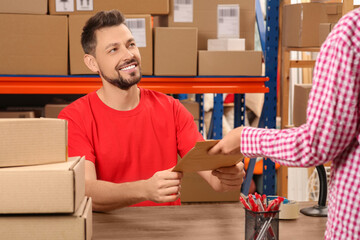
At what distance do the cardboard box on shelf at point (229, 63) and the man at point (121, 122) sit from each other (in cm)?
53

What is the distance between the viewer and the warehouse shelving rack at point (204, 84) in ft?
8.14

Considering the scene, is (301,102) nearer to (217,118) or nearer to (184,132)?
(217,118)

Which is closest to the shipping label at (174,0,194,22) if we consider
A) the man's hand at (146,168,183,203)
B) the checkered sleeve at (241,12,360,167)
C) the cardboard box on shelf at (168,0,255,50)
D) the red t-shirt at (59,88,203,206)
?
the cardboard box on shelf at (168,0,255,50)

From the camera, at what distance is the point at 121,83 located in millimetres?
2018

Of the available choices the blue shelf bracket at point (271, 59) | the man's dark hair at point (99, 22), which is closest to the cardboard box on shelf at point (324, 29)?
the blue shelf bracket at point (271, 59)

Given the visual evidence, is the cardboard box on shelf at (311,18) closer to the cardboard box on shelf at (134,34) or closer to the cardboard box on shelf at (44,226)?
the cardboard box on shelf at (134,34)

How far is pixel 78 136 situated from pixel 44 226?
2.56 ft

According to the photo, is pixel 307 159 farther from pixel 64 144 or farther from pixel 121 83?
pixel 121 83

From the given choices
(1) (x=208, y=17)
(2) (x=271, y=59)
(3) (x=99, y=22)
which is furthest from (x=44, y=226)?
(2) (x=271, y=59)

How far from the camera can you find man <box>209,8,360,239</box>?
2.72ft

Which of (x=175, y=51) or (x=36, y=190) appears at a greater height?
(x=175, y=51)

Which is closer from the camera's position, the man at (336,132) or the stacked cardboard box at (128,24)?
the man at (336,132)

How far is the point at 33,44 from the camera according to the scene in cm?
245

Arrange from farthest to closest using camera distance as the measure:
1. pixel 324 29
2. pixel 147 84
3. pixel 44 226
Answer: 1. pixel 147 84
2. pixel 324 29
3. pixel 44 226
